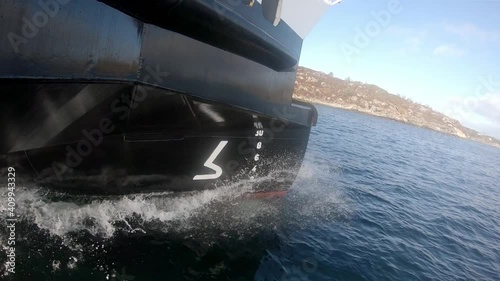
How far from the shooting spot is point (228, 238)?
6.52 meters

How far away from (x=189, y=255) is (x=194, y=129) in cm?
242

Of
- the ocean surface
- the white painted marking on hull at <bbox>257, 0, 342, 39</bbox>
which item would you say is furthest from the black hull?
the ocean surface

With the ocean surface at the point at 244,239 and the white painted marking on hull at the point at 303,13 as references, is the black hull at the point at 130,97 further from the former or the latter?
the ocean surface at the point at 244,239

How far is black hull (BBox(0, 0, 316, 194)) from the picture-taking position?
12.1ft

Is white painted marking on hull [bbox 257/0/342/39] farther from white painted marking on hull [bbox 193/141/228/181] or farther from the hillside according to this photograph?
the hillside

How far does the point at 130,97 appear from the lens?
4484mm

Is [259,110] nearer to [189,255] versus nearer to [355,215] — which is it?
[189,255]

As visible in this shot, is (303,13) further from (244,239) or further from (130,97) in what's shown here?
(244,239)

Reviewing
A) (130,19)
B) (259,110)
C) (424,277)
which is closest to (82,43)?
(130,19)

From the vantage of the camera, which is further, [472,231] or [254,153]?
[472,231]

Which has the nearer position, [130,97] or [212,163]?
[130,97]

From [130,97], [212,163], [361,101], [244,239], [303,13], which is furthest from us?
[361,101]

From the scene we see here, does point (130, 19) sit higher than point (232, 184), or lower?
higher

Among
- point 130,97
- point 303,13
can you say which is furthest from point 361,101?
point 130,97
